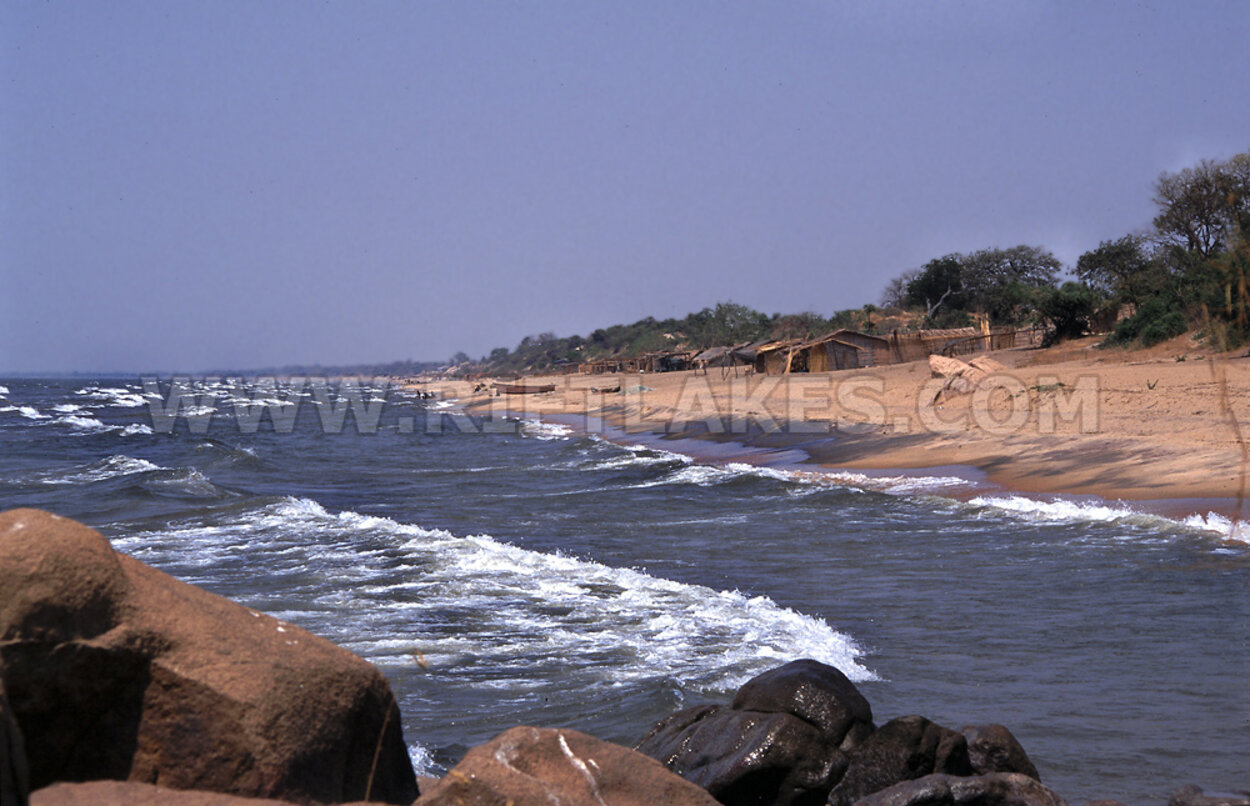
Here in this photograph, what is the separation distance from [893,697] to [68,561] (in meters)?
5.47

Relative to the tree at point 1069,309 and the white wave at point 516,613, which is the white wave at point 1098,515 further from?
the tree at point 1069,309

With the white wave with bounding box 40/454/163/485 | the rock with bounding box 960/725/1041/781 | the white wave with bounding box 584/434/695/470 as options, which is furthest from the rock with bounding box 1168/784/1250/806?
the white wave with bounding box 40/454/163/485

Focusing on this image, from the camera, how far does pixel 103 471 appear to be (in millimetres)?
24562

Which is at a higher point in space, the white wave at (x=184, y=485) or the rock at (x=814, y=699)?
the rock at (x=814, y=699)

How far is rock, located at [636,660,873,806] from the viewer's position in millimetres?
4773

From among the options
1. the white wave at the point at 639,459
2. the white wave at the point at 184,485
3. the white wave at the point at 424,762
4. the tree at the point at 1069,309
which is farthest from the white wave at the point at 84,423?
the white wave at the point at 424,762

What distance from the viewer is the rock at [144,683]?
2898 millimetres

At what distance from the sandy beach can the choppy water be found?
159 centimetres

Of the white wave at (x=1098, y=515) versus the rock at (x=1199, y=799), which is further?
the white wave at (x=1098, y=515)

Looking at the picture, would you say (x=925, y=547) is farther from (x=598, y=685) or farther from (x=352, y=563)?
(x=352, y=563)

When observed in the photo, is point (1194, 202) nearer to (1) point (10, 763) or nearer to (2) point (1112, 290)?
(2) point (1112, 290)

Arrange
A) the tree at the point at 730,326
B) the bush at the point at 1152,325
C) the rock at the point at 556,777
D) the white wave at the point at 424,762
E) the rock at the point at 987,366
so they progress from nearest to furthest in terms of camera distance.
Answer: the rock at the point at 556,777
the white wave at the point at 424,762
the rock at the point at 987,366
the bush at the point at 1152,325
the tree at the point at 730,326

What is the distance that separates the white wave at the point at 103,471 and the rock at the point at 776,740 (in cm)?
2141

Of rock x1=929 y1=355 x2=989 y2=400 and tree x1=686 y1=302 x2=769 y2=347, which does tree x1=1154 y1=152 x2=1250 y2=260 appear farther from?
tree x1=686 y1=302 x2=769 y2=347
